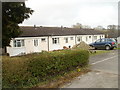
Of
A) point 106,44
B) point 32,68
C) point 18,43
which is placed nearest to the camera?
point 32,68

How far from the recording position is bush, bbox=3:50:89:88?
18.3 feet

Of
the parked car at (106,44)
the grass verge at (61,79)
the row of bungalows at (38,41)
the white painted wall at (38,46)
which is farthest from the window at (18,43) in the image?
the grass verge at (61,79)

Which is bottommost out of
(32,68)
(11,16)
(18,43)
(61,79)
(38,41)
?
(61,79)

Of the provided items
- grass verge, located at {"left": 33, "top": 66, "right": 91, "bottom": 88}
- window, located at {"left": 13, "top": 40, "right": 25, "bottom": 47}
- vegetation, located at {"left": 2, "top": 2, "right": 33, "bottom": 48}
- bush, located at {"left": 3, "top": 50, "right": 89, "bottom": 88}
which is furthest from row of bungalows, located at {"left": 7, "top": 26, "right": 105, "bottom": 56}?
bush, located at {"left": 3, "top": 50, "right": 89, "bottom": 88}

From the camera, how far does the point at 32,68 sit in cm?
589

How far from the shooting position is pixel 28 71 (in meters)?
5.84

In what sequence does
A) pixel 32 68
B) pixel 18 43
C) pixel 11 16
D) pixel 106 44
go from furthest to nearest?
pixel 106 44
pixel 18 43
pixel 11 16
pixel 32 68

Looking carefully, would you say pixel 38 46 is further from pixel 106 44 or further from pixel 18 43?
pixel 106 44

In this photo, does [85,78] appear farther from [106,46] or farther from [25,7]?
[106,46]

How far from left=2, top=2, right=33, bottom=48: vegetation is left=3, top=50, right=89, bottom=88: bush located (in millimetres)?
5471

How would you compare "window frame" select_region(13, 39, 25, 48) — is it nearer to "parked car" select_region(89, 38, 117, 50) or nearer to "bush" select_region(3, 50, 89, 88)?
"parked car" select_region(89, 38, 117, 50)

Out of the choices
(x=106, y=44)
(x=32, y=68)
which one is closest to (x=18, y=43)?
(x=106, y=44)

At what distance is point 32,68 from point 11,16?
22.9 feet

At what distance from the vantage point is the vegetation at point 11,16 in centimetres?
1053
